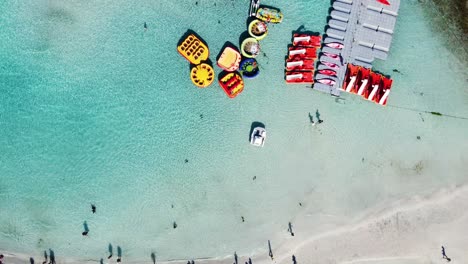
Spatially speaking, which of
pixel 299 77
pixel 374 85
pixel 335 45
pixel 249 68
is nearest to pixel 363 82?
pixel 374 85

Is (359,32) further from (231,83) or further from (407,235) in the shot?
(407,235)

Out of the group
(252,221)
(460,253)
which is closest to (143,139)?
(252,221)

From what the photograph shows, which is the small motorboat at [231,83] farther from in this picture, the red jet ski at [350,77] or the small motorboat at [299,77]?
the red jet ski at [350,77]

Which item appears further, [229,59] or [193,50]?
[229,59]

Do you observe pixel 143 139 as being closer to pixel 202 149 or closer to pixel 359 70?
pixel 202 149

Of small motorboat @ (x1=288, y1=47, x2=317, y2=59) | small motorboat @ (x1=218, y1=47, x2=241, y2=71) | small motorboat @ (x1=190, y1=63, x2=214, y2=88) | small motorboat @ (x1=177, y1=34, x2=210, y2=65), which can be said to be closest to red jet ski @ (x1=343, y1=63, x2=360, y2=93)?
small motorboat @ (x1=288, y1=47, x2=317, y2=59)

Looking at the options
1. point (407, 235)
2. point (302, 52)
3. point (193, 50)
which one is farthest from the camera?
point (407, 235)
